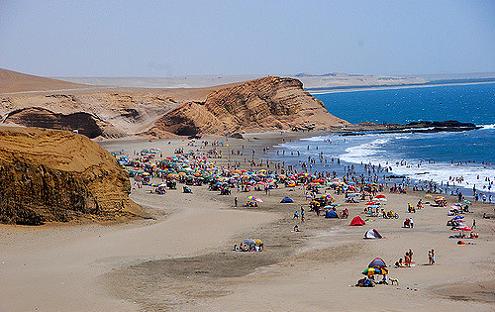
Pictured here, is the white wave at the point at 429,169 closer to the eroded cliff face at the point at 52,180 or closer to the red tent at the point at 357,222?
the red tent at the point at 357,222

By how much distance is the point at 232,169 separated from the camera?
52.6 metres

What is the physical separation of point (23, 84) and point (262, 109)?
6244cm

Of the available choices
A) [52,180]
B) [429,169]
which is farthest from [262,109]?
[52,180]

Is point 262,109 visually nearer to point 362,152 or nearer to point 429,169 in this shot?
point 362,152

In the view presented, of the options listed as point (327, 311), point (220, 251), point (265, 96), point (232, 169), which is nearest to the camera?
point (327, 311)

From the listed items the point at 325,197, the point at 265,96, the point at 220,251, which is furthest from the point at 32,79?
the point at 220,251

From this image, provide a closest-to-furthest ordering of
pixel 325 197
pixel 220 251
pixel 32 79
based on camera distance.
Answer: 1. pixel 220 251
2. pixel 325 197
3. pixel 32 79

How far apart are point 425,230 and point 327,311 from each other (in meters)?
13.6

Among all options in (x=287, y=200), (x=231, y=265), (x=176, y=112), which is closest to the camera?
(x=231, y=265)

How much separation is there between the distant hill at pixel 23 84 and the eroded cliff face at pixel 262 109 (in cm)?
4641

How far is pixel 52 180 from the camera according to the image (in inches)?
1117

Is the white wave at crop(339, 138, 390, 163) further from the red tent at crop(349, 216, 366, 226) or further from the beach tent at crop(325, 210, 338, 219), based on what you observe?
the red tent at crop(349, 216, 366, 226)

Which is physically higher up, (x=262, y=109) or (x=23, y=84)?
(x=23, y=84)

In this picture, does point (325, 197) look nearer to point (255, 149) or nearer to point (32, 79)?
point (255, 149)
